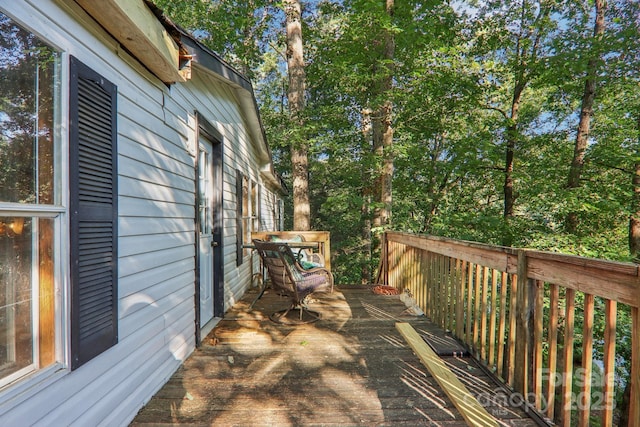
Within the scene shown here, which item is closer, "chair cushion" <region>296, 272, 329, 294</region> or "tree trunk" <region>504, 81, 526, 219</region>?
"chair cushion" <region>296, 272, 329, 294</region>

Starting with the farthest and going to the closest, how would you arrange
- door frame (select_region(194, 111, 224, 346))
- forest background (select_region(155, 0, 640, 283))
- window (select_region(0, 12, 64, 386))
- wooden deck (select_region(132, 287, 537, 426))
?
1. forest background (select_region(155, 0, 640, 283))
2. door frame (select_region(194, 111, 224, 346))
3. wooden deck (select_region(132, 287, 537, 426))
4. window (select_region(0, 12, 64, 386))

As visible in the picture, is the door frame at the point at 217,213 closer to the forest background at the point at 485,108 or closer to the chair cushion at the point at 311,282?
the chair cushion at the point at 311,282

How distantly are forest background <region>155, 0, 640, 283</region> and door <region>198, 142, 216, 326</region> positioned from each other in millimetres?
2777

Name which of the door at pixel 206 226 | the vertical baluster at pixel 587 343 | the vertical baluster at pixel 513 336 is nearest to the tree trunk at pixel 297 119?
the door at pixel 206 226

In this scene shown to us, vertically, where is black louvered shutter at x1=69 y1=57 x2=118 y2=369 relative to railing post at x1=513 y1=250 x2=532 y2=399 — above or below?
above

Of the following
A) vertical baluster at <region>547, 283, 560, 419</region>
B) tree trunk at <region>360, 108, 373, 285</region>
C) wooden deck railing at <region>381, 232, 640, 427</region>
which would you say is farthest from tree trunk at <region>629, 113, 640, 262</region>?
vertical baluster at <region>547, 283, 560, 419</region>

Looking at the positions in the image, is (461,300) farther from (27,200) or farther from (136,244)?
(27,200)

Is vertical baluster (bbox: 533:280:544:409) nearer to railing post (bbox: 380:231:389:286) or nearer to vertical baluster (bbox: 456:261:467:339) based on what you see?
vertical baluster (bbox: 456:261:467:339)

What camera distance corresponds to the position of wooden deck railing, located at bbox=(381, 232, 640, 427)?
1.49 m

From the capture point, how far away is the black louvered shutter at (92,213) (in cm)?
153

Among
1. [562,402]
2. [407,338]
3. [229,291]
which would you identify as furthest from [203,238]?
[562,402]

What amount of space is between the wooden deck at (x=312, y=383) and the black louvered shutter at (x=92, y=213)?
77 cm

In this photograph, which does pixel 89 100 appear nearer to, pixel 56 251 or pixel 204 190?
pixel 56 251

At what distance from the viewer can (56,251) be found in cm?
Result: 145
